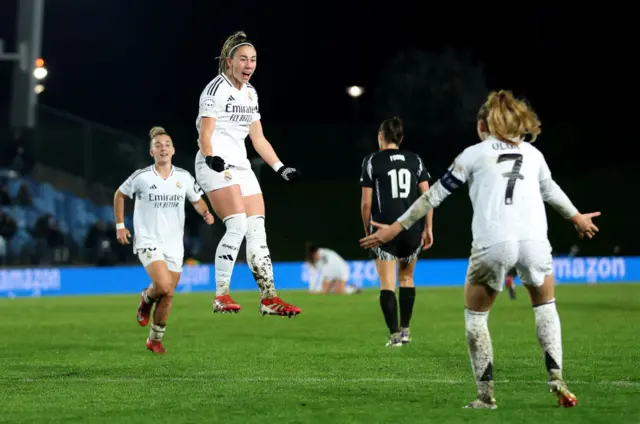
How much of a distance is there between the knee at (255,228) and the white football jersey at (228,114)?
493mm

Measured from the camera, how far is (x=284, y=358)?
11.9 metres

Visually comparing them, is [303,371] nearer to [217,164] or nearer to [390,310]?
[217,164]

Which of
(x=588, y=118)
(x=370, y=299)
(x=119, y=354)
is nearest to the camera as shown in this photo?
(x=119, y=354)

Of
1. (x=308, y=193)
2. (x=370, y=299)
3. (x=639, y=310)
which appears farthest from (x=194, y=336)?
(x=308, y=193)

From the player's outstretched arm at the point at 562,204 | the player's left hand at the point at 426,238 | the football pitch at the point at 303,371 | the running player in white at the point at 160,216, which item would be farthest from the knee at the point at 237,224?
the player's left hand at the point at 426,238

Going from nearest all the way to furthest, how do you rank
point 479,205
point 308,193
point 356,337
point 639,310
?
point 479,205, point 356,337, point 639,310, point 308,193

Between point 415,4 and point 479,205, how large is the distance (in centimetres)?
5293

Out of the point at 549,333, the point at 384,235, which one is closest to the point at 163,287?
the point at 384,235

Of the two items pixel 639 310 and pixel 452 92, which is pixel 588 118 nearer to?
pixel 452 92

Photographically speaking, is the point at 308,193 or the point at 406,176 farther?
the point at 308,193

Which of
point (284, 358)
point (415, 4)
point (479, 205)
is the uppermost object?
point (415, 4)

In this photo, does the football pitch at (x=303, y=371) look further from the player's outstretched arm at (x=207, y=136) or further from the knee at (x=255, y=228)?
the player's outstretched arm at (x=207, y=136)

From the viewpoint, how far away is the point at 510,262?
24.6 feet

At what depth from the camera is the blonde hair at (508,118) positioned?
24.9ft
